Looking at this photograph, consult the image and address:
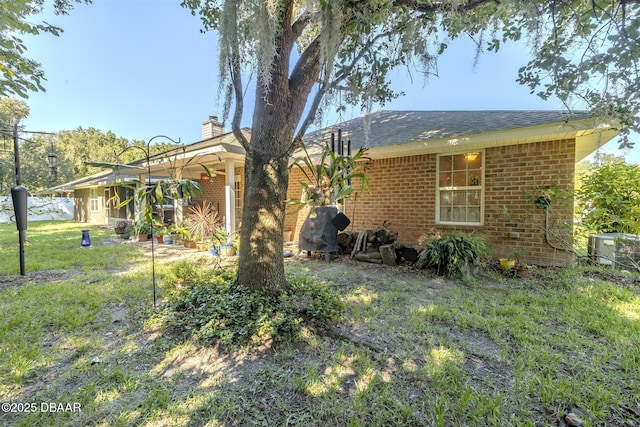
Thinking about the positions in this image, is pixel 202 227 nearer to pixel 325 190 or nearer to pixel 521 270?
pixel 325 190

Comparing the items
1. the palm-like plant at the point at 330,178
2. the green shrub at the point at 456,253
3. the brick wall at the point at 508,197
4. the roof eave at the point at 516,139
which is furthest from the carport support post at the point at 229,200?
the green shrub at the point at 456,253

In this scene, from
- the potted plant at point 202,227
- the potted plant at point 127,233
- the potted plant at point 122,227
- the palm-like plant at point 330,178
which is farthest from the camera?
the potted plant at point 122,227

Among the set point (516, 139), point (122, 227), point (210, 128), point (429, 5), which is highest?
point (210, 128)

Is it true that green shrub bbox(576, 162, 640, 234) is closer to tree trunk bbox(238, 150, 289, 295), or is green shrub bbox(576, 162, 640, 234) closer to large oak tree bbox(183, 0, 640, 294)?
large oak tree bbox(183, 0, 640, 294)

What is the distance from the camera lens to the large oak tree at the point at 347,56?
254 centimetres

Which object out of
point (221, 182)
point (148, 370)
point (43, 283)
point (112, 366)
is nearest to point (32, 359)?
point (112, 366)

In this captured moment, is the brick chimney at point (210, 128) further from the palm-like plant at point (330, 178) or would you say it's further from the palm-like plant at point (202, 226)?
the palm-like plant at point (330, 178)

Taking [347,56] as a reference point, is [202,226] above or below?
below

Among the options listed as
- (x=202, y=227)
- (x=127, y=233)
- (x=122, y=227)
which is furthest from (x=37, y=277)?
(x=122, y=227)

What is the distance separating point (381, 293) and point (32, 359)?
12.2 feet

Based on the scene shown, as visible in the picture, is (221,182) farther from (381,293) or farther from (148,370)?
(148,370)

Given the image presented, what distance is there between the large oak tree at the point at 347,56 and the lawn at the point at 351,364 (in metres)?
1.01

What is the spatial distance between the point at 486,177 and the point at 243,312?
5354mm

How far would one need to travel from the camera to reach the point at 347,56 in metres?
3.31
